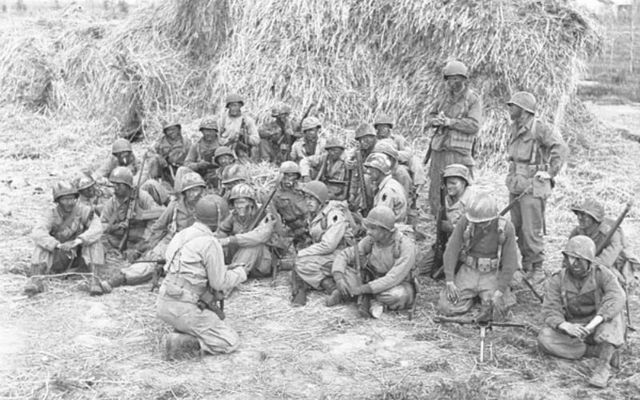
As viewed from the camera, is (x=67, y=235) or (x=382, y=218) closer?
(x=382, y=218)

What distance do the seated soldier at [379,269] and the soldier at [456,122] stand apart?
220 centimetres

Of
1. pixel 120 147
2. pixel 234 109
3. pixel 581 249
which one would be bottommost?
pixel 120 147

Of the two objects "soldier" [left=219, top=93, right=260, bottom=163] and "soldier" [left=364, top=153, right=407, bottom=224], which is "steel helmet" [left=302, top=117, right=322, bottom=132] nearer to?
"soldier" [left=219, top=93, right=260, bottom=163]

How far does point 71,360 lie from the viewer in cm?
592

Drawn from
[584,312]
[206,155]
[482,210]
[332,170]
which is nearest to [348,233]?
[482,210]

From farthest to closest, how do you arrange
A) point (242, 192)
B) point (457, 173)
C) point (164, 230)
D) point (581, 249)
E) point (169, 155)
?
point (169, 155)
point (164, 230)
point (242, 192)
point (457, 173)
point (581, 249)

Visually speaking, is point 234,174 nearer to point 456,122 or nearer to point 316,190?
point 316,190

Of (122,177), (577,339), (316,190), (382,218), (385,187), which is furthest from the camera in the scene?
(122,177)

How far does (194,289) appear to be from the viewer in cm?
599

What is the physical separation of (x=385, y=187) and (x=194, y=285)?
2.64 meters

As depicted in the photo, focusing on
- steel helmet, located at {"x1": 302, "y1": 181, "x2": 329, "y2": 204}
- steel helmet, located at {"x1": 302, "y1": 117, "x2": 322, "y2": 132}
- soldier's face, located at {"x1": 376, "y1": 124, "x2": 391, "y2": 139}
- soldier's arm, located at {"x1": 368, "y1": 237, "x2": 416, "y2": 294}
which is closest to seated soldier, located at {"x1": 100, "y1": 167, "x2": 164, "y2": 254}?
steel helmet, located at {"x1": 302, "y1": 181, "x2": 329, "y2": 204}

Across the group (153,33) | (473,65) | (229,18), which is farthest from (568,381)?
(153,33)

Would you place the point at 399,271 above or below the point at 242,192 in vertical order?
below

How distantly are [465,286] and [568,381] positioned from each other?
1480 millimetres
